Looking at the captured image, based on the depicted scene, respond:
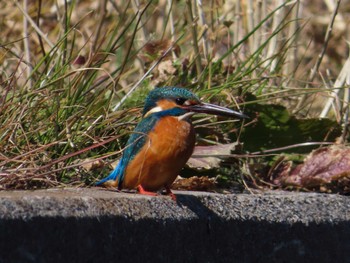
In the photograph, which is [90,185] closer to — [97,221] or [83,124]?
[83,124]

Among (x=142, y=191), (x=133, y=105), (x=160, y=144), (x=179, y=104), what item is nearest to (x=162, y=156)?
(x=160, y=144)

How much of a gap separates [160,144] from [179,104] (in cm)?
23

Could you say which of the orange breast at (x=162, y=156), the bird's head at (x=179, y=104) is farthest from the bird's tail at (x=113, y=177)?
the bird's head at (x=179, y=104)

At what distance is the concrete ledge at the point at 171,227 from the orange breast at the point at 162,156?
0.13 meters

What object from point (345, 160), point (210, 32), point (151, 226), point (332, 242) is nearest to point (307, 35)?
point (210, 32)

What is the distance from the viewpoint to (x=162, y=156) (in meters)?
3.43

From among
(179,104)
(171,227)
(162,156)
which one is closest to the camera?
(171,227)

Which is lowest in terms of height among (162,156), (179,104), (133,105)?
(133,105)

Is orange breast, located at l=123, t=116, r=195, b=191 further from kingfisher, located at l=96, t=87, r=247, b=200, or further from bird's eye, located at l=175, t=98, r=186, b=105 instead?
bird's eye, located at l=175, t=98, r=186, b=105

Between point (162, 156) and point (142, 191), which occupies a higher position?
point (162, 156)

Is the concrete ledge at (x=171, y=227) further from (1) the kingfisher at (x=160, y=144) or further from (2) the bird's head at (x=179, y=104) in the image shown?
(2) the bird's head at (x=179, y=104)

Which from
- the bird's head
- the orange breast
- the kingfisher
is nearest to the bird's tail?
the kingfisher

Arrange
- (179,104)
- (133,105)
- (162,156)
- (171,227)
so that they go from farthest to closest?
(133,105) → (179,104) → (162,156) → (171,227)

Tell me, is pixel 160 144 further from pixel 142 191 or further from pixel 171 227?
pixel 171 227
